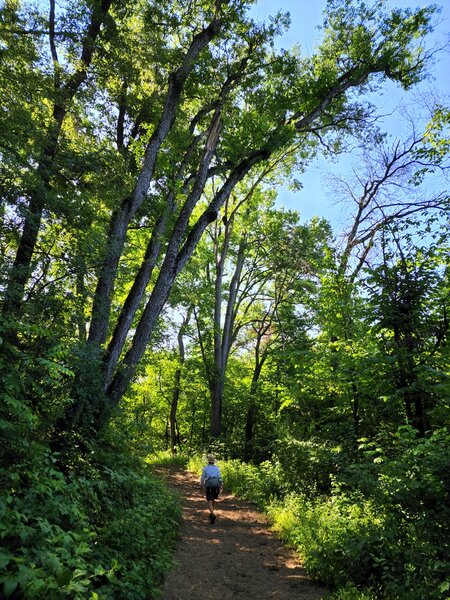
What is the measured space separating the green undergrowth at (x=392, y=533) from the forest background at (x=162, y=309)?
0.03 meters

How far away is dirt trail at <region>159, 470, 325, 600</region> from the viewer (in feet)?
16.2

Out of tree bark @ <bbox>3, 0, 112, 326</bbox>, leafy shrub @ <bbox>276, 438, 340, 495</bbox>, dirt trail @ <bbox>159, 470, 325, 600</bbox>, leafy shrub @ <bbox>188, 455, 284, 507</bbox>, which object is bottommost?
dirt trail @ <bbox>159, 470, 325, 600</bbox>

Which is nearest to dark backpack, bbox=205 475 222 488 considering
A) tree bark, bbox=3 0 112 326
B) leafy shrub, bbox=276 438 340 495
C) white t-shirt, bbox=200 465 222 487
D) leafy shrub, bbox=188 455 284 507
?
white t-shirt, bbox=200 465 222 487

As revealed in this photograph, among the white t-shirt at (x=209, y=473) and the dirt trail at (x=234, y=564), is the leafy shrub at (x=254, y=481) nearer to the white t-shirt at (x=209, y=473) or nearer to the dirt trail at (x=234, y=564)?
the dirt trail at (x=234, y=564)

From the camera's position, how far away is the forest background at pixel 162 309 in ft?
13.1

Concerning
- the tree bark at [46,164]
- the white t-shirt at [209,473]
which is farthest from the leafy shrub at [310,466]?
the tree bark at [46,164]

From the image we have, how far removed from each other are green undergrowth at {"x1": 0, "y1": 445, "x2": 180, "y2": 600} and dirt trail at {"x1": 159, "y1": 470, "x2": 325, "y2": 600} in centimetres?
Answer: 46

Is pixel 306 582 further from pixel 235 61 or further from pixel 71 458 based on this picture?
pixel 235 61

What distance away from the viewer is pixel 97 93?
9.45m

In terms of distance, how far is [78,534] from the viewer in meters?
3.48

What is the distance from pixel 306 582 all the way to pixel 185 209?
23.7 feet

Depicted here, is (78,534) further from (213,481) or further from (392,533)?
(213,481)

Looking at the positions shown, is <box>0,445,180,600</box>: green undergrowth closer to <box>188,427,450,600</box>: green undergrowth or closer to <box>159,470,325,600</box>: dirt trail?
<box>159,470,325,600</box>: dirt trail

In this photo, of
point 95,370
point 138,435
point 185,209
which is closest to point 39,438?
point 95,370
